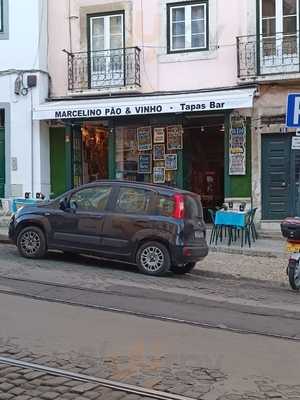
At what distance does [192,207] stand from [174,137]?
6363 mm

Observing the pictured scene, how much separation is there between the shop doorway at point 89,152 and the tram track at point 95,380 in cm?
1325

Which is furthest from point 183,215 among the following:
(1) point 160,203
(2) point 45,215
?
(2) point 45,215

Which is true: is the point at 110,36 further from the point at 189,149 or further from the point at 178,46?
the point at 189,149

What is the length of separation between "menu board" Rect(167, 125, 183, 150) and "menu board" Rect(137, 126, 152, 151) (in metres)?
0.56

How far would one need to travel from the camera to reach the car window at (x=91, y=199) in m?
11.9

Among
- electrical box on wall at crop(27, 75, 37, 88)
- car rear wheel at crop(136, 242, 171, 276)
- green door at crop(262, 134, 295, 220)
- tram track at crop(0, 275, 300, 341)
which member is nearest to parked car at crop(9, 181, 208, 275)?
car rear wheel at crop(136, 242, 171, 276)

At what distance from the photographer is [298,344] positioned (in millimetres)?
7000

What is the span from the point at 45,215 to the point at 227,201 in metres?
6.25

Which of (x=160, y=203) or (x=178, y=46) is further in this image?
(x=178, y=46)

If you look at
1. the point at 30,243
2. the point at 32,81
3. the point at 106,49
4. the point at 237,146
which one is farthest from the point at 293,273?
the point at 32,81

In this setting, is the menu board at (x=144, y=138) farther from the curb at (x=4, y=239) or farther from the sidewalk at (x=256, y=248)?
the curb at (x=4, y=239)

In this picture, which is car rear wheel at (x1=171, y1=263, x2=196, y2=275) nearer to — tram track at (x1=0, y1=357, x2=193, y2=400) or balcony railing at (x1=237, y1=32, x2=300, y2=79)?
tram track at (x1=0, y1=357, x2=193, y2=400)

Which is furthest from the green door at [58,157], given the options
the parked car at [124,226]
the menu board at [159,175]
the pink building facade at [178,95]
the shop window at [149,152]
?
the parked car at [124,226]

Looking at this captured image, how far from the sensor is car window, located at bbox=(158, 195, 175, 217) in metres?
11.4
